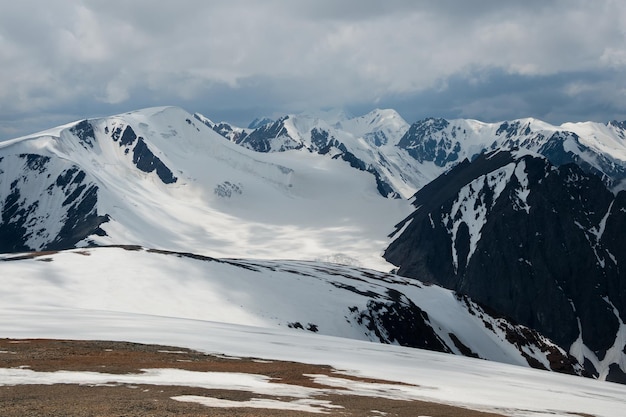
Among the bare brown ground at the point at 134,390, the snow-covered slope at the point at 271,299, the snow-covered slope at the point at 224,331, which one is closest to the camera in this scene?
the bare brown ground at the point at 134,390

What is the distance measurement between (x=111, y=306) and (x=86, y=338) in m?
38.9

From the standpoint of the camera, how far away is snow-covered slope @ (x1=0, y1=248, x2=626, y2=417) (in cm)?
3375

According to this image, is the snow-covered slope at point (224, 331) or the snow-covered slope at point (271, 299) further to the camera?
the snow-covered slope at point (271, 299)

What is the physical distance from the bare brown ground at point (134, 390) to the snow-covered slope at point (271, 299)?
125ft

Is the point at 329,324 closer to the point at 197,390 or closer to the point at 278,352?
the point at 278,352

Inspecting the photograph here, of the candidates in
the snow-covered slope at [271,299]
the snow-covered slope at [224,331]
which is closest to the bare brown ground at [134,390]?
the snow-covered slope at [224,331]

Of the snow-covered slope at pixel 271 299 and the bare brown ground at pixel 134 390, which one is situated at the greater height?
the snow-covered slope at pixel 271 299

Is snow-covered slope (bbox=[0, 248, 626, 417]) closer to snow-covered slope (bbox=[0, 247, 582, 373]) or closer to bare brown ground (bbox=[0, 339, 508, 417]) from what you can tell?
snow-covered slope (bbox=[0, 247, 582, 373])

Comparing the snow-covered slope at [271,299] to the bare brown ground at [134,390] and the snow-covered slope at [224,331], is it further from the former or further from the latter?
the bare brown ground at [134,390]

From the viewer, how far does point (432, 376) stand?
40719 mm

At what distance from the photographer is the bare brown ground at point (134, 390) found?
67.7ft

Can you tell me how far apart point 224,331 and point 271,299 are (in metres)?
45.2

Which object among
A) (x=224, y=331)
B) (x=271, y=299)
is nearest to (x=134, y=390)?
(x=224, y=331)

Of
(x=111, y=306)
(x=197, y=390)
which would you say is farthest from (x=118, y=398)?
(x=111, y=306)
